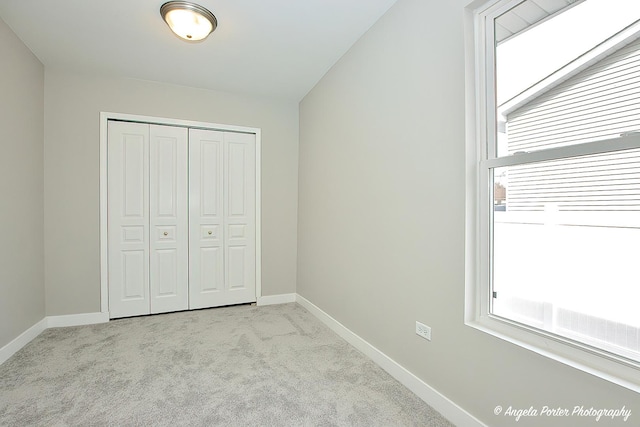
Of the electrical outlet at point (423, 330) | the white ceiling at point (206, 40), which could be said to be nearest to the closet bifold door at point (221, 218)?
the white ceiling at point (206, 40)

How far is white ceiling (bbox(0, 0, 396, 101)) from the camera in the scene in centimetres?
231

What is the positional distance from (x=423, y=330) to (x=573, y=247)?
0.97 m

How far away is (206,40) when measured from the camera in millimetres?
2752

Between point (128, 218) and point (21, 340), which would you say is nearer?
point (21, 340)

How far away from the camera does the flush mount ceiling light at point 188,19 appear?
2.23 meters

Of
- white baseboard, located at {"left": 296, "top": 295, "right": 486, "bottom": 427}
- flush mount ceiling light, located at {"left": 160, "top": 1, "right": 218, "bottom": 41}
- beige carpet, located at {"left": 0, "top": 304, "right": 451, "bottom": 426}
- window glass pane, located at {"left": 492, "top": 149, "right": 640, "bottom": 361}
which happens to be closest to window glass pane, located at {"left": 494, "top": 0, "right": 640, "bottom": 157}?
window glass pane, located at {"left": 492, "top": 149, "right": 640, "bottom": 361}

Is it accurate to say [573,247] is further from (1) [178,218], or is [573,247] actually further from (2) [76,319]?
(2) [76,319]

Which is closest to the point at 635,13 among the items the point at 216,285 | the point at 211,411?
the point at 211,411

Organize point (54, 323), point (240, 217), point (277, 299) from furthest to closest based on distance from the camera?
point (277, 299) < point (240, 217) < point (54, 323)

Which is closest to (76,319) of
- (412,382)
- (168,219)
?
(168,219)

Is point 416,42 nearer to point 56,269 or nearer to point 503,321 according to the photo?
point 503,321

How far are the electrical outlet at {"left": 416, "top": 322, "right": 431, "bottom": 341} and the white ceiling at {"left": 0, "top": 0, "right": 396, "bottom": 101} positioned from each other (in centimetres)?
221

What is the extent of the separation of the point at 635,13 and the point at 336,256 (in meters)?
2.48

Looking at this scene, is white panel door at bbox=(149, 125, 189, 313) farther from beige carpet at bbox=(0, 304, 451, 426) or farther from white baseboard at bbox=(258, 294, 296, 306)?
white baseboard at bbox=(258, 294, 296, 306)
